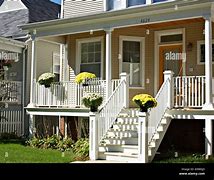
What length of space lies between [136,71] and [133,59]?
345 millimetres

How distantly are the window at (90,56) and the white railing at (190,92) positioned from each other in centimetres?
317

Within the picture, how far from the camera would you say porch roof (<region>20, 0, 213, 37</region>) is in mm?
7078

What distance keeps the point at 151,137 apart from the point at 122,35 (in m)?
3.98

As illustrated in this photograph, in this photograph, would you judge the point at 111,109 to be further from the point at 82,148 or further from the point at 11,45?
the point at 11,45

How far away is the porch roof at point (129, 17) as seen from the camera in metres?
7.08

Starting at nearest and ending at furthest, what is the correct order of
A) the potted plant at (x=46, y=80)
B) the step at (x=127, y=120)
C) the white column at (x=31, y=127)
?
the step at (x=127, y=120), the potted plant at (x=46, y=80), the white column at (x=31, y=127)

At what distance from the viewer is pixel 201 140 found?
730cm

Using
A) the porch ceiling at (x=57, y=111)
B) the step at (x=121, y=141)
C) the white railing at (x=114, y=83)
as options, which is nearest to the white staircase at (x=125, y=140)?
the step at (x=121, y=141)

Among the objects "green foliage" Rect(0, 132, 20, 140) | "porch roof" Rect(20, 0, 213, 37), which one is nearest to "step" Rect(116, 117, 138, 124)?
"porch roof" Rect(20, 0, 213, 37)

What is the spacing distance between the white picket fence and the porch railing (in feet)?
3.56

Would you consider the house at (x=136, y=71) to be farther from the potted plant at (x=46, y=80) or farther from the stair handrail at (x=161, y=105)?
the potted plant at (x=46, y=80)

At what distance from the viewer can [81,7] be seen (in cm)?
1080
